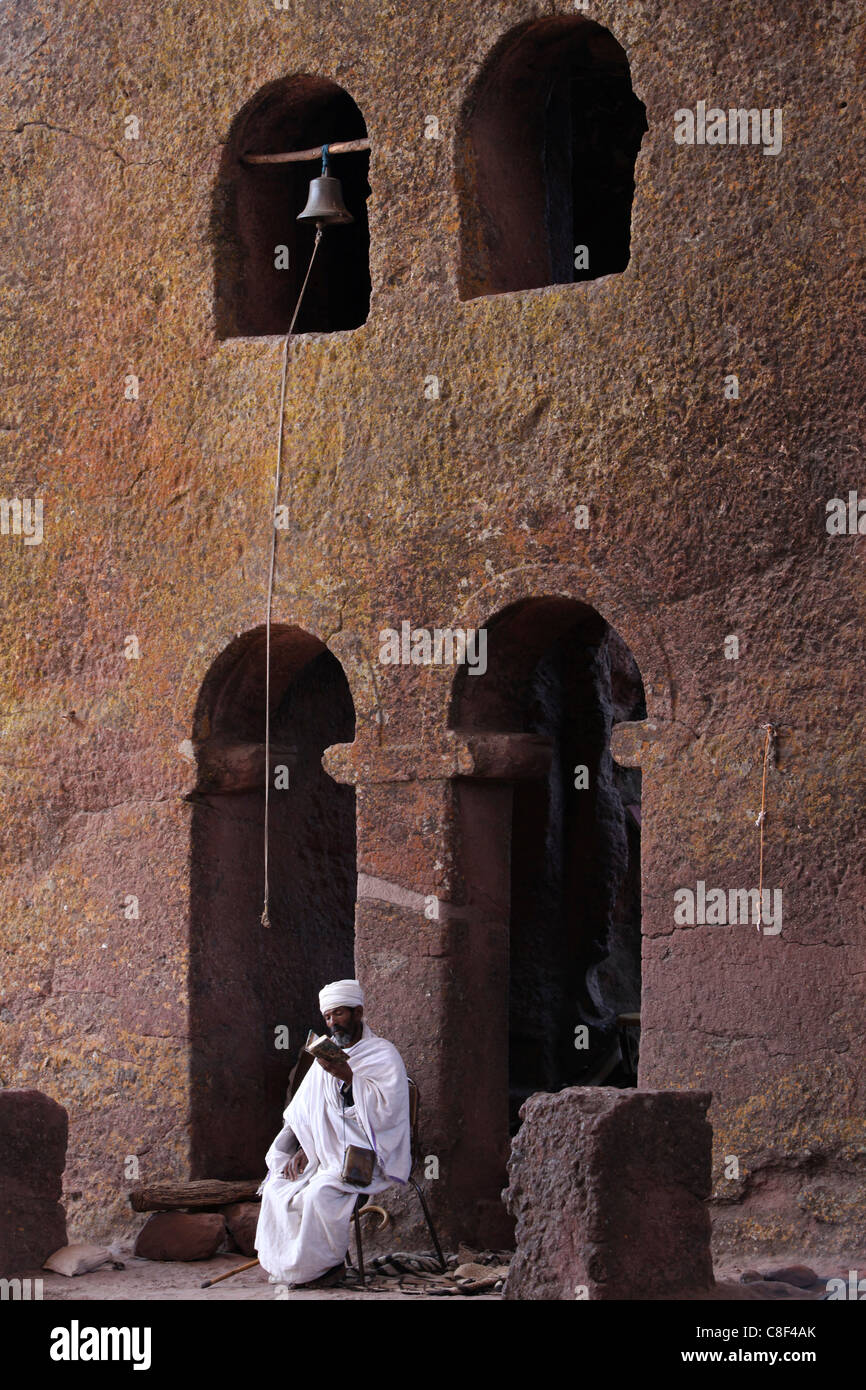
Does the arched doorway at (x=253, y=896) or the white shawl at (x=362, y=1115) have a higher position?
the arched doorway at (x=253, y=896)

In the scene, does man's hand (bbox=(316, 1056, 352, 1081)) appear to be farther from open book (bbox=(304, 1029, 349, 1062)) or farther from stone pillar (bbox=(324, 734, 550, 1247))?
stone pillar (bbox=(324, 734, 550, 1247))

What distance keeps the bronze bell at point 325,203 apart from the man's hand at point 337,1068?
12.7 feet

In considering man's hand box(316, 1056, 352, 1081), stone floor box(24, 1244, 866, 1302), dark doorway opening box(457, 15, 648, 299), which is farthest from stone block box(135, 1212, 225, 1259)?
dark doorway opening box(457, 15, 648, 299)

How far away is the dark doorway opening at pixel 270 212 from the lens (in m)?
10.0

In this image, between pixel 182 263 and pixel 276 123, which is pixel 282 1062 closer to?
pixel 182 263

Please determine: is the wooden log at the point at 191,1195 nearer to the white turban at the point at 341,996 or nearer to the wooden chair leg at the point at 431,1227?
A: the wooden chair leg at the point at 431,1227

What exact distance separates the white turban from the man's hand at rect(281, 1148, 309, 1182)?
0.62m

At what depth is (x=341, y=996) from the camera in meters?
8.77

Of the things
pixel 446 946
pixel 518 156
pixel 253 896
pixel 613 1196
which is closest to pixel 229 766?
pixel 253 896

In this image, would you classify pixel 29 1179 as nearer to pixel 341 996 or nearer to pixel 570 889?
pixel 341 996

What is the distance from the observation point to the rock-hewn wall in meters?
8.22

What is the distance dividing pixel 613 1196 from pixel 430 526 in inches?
134

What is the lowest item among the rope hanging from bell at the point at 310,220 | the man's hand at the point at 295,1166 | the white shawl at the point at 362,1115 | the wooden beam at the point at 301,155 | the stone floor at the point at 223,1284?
the stone floor at the point at 223,1284

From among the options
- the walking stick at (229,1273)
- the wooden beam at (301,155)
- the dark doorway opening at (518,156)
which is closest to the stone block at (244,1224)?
the walking stick at (229,1273)
